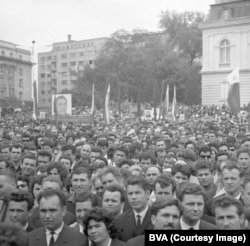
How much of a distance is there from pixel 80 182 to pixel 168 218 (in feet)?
7.95

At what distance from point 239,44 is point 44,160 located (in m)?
Answer: 41.8

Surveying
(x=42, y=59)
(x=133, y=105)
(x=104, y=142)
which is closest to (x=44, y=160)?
(x=104, y=142)

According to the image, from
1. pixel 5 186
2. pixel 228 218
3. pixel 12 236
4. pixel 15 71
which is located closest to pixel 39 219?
pixel 5 186

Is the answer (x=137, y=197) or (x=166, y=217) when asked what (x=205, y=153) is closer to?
(x=137, y=197)

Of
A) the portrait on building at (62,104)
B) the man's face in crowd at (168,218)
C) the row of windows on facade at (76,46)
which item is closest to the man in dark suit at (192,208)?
the man's face in crowd at (168,218)

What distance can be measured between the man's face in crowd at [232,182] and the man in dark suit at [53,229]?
8.32 feet

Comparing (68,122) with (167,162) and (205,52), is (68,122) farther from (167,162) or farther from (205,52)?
(205,52)

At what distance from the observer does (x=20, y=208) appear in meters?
5.94

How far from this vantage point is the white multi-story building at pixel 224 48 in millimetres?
48438

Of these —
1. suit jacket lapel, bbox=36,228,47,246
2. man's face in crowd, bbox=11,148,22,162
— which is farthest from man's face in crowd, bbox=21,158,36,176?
suit jacket lapel, bbox=36,228,47,246

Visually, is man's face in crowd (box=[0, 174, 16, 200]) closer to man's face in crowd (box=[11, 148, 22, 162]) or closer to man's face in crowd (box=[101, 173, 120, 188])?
man's face in crowd (box=[101, 173, 120, 188])

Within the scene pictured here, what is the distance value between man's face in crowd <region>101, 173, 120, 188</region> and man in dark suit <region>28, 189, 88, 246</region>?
1667 millimetres

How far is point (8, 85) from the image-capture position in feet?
272

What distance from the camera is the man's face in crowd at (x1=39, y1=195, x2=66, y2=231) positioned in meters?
5.32
